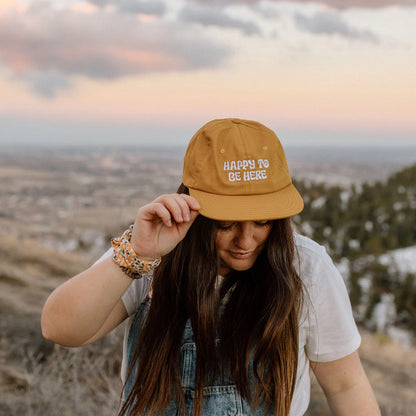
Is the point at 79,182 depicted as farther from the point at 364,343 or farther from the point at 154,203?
the point at 154,203

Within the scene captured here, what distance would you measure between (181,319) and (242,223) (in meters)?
0.39

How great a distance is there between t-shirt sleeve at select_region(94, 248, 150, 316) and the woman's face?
28 cm

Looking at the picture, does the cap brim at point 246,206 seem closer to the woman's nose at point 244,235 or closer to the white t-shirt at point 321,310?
the woman's nose at point 244,235

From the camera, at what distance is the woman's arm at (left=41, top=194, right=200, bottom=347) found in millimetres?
1270

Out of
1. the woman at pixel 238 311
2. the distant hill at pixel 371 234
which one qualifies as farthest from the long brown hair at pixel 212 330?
the distant hill at pixel 371 234

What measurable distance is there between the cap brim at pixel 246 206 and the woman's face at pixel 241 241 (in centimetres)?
8

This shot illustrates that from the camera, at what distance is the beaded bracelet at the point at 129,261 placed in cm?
127

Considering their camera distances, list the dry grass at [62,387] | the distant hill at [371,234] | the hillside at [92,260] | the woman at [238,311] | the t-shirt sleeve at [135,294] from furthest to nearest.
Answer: the distant hill at [371,234], the hillside at [92,260], the dry grass at [62,387], the t-shirt sleeve at [135,294], the woman at [238,311]

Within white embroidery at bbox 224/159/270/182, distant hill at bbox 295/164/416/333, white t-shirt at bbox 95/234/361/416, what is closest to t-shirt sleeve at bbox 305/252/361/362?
white t-shirt at bbox 95/234/361/416

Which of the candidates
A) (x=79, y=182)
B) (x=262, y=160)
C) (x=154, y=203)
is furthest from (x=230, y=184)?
(x=79, y=182)

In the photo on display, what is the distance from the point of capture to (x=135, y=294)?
1533 millimetres

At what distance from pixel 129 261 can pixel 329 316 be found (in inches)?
26.2

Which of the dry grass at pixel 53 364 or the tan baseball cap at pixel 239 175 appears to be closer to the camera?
the tan baseball cap at pixel 239 175

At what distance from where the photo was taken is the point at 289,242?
4.83 ft
